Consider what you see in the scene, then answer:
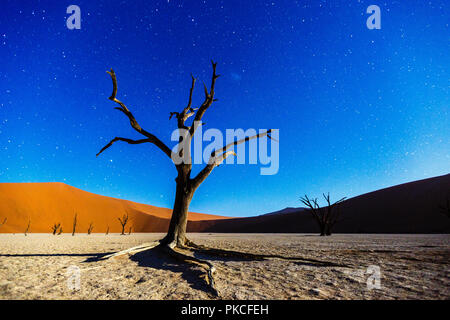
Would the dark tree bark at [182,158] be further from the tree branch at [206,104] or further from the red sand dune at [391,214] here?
the red sand dune at [391,214]

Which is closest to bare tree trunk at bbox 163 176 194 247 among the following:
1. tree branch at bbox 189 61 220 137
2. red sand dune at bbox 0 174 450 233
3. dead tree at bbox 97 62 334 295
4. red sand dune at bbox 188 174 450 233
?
dead tree at bbox 97 62 334 295

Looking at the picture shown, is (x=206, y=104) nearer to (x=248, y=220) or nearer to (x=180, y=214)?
(x=180, y=214)

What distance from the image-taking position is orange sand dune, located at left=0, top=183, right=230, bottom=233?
1992 inches

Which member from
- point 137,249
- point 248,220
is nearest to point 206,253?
point 137,249

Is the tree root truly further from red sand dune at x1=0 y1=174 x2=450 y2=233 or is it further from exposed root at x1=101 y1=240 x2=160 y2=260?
red sand dune at x1=0 y1=174 x2=450 y2=233

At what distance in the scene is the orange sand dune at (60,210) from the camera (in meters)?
50.6

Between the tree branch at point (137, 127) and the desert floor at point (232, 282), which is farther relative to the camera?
the tree branch at point (137, 127)

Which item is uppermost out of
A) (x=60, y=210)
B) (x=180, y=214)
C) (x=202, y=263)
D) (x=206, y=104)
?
(x=206, y=104)

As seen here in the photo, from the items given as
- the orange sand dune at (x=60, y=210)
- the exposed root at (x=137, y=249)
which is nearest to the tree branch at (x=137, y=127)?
the exposed root at (x=137, y=249)

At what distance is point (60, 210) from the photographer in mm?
59469
